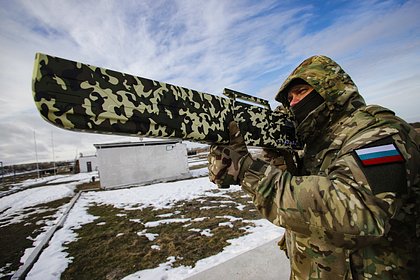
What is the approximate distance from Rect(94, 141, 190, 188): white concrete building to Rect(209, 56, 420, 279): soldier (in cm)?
1506

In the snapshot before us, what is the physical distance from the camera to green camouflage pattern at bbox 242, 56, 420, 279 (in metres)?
0.93

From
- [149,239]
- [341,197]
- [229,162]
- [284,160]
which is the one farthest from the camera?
[149,239]

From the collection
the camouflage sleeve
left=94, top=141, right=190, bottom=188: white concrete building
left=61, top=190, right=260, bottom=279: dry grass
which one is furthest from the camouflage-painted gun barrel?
left=94, top=141, right=190, bottom=188: white concrete building

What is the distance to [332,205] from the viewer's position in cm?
93

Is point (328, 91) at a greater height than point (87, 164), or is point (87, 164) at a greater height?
point (87, 164)

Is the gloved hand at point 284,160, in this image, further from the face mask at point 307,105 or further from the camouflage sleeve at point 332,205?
the camouflage sleeve at point 332,205

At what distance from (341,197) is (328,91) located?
78 centimetres

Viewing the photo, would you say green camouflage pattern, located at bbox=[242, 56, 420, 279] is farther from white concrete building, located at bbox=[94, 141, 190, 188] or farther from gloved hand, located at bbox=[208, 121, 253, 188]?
white concrete building, located at bbox=[94, 141, 190, 188]

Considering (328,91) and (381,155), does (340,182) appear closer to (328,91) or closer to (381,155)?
(381,155)

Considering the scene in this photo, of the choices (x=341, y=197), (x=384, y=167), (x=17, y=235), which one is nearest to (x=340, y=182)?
(x=341, y=197)

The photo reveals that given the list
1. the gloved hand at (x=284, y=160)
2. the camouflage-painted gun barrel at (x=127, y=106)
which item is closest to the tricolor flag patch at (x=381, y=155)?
the camouflage-painted gun barrel at (x=127, y=106)

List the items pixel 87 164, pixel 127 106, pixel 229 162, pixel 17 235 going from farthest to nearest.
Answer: pixel 87 164, pixel 17 235, pixel 229 162, pixel 127 106

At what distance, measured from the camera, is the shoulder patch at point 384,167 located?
0.94 m

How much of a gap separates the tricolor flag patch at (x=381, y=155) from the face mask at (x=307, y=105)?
609mm
